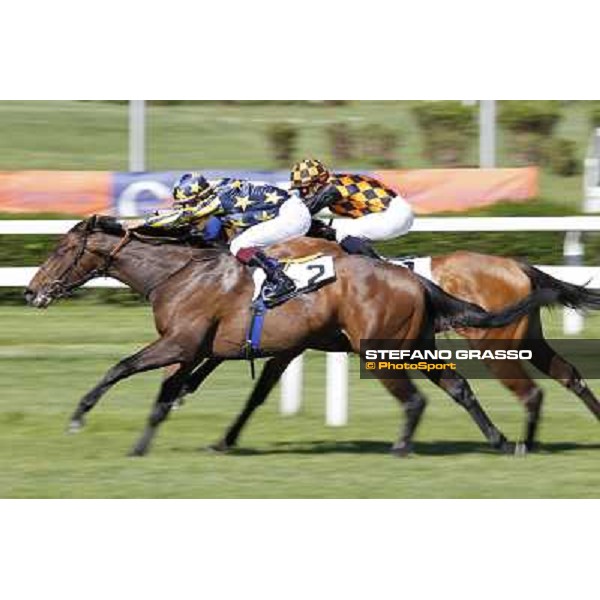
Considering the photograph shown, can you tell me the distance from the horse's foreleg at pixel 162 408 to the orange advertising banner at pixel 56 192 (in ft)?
27.4

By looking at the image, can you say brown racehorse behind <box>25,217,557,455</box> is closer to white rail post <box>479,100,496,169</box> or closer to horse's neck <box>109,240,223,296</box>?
horse's neck <box>109,240,223,296</box>

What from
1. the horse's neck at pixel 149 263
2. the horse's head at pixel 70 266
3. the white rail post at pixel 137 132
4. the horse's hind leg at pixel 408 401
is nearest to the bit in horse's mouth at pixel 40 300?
the horse's head at pixel 70 266

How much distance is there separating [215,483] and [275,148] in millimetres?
14961

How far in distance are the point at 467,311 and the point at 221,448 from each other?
1502 mm

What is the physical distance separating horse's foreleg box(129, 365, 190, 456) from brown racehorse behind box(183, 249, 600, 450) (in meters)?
0.31

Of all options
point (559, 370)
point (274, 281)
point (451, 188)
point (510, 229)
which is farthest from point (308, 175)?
point (451, 188)

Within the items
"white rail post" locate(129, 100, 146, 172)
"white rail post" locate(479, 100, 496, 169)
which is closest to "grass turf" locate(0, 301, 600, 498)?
"white rail post" locate(129, 100, 146, 172)

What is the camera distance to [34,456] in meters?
8.57

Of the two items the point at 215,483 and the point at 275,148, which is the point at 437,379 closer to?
the point at 215,483

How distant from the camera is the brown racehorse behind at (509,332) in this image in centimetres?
896

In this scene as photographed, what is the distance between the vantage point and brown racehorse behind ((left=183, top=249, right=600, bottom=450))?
8.96 meters

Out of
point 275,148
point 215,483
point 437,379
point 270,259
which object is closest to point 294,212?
point 270,259

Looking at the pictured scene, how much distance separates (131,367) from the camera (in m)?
8.55

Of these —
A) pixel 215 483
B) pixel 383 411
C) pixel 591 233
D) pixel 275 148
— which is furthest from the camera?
pixel 275 148
